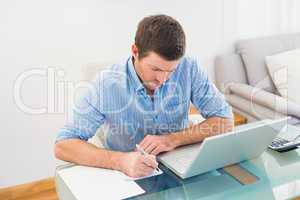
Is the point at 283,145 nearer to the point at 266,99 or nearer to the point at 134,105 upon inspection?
the point at 134,105

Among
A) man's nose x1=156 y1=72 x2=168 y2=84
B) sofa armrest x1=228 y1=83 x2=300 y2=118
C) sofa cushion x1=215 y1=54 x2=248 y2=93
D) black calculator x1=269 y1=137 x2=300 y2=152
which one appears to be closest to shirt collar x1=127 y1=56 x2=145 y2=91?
man's nose x1=156 y1=72 x2=168 y2=84

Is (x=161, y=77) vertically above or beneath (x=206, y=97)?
above

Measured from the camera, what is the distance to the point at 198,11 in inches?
112

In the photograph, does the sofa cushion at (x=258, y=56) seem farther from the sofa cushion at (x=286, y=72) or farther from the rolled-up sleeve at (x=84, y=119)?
the rolled-up sleeve at (x=84, y=119)

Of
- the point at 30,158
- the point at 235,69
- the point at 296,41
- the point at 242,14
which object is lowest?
the point at 30,158

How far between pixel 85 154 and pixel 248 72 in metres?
1.90

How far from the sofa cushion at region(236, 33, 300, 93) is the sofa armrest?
0.14 meters

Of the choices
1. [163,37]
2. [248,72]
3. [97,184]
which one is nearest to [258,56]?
[248,72]

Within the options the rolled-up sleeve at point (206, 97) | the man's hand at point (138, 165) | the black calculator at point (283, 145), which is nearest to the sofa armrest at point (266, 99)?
the rolled-up sleeve at point (206, 97)

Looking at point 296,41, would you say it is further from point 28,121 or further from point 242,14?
point 28,121

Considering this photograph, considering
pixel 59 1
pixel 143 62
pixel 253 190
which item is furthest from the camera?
pixel 59 1

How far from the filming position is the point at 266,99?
2.65 metres

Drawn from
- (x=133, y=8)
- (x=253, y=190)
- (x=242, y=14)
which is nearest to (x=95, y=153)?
(x=253, y=190)

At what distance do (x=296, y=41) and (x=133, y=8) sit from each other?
1.41m
